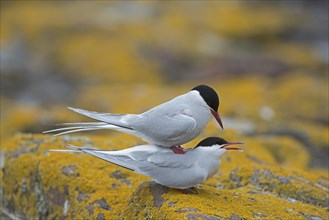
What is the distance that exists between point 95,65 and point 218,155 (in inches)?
476

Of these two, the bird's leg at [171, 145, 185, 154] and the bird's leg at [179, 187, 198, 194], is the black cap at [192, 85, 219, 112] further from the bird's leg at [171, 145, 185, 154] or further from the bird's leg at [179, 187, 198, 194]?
the bird's leg at [179, 187, 198, 194]

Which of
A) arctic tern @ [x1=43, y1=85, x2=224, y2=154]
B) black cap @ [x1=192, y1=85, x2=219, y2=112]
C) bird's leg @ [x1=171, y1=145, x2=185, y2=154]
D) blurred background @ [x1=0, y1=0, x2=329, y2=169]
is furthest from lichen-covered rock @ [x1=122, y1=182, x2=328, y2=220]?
blurred background @ [x1=0, y1=0, x2=329, y2=169]

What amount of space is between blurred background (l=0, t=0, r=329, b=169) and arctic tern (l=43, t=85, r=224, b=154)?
4.35m

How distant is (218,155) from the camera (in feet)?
18.5

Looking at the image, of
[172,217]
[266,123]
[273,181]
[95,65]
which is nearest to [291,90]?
[266,123]

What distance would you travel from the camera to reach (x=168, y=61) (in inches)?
706

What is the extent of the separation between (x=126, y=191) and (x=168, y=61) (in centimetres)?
1168

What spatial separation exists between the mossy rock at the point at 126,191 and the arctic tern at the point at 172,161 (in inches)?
5.6

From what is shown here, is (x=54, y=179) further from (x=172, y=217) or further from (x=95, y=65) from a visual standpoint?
(x=95, y=65)

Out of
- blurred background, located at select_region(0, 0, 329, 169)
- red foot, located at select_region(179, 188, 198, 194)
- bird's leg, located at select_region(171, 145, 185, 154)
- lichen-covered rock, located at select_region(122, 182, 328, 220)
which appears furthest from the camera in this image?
blurred background, located at select_region(0, 0, 329, 169)

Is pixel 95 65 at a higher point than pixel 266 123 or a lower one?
lower

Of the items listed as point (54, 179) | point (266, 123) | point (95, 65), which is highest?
point (54, 179)

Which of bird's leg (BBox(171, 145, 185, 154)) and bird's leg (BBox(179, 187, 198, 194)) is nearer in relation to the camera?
bird's leg (BBox(179, 187, 198, 194))

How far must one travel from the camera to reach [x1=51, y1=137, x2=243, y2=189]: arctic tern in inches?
215
